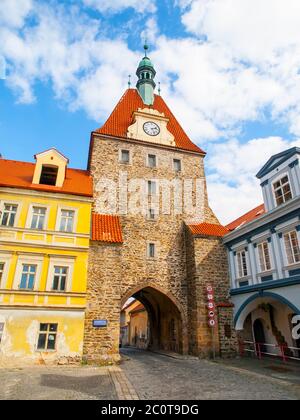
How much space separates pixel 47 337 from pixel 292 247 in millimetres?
11526

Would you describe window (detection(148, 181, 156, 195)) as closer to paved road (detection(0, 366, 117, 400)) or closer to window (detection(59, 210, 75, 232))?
window (detection(59, 210, 75, 232))

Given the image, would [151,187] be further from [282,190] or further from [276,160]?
[282,190]

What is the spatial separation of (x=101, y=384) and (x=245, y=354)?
10264 millimetres

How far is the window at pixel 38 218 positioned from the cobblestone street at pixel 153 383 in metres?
6.21

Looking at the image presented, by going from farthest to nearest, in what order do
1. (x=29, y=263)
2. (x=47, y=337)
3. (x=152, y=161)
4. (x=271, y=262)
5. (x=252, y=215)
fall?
1. (x=152, y=161)
2. (x=252, y=215)
3. (x=271, y=262)
4. (x=29, y=263)
5. (x=47, y=337)

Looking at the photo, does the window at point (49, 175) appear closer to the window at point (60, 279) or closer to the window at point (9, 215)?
the window at point (9, 215)

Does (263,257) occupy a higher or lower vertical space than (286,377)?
higher

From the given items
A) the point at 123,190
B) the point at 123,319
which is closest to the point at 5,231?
the point at 123,190

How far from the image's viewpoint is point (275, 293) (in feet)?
Answer: 42.5

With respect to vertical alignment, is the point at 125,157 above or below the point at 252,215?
→ above

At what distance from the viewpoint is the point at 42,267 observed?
42.8 ft

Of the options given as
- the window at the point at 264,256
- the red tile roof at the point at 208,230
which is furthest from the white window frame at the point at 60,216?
the window at the point at 264,256

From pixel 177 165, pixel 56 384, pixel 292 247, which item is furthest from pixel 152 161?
pixel 56 384

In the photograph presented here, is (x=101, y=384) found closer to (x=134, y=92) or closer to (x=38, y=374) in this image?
(x=38, y=374)
